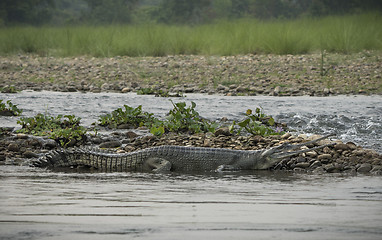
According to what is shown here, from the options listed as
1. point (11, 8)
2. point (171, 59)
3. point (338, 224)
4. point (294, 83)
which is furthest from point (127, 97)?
point (11, 8)

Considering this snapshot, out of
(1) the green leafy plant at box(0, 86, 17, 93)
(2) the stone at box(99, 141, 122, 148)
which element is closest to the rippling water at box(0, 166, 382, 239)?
(2) the stone at box(99, 141, 122, 148)

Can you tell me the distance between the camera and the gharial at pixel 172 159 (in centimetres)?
668

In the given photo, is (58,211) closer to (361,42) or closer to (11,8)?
(361,42)

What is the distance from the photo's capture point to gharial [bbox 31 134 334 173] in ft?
21.9

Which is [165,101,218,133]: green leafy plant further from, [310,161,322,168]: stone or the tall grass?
the tall grass

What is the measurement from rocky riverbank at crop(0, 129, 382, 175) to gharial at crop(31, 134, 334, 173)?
209 mm

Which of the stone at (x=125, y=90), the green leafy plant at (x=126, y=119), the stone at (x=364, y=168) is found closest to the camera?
the stone at (x=364, y=168)

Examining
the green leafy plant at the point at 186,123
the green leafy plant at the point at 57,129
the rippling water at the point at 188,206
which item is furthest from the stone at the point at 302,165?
the green leafy plant at the point at 57,129

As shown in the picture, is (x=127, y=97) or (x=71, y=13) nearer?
(x=127, y=97)

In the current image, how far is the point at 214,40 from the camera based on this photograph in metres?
20.0

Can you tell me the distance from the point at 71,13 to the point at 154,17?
10.1 m

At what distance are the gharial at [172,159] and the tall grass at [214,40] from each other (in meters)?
11.6

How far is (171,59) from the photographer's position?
17.9 metres

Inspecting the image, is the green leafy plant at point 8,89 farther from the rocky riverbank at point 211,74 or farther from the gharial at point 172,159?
the gharial at point 172,159
